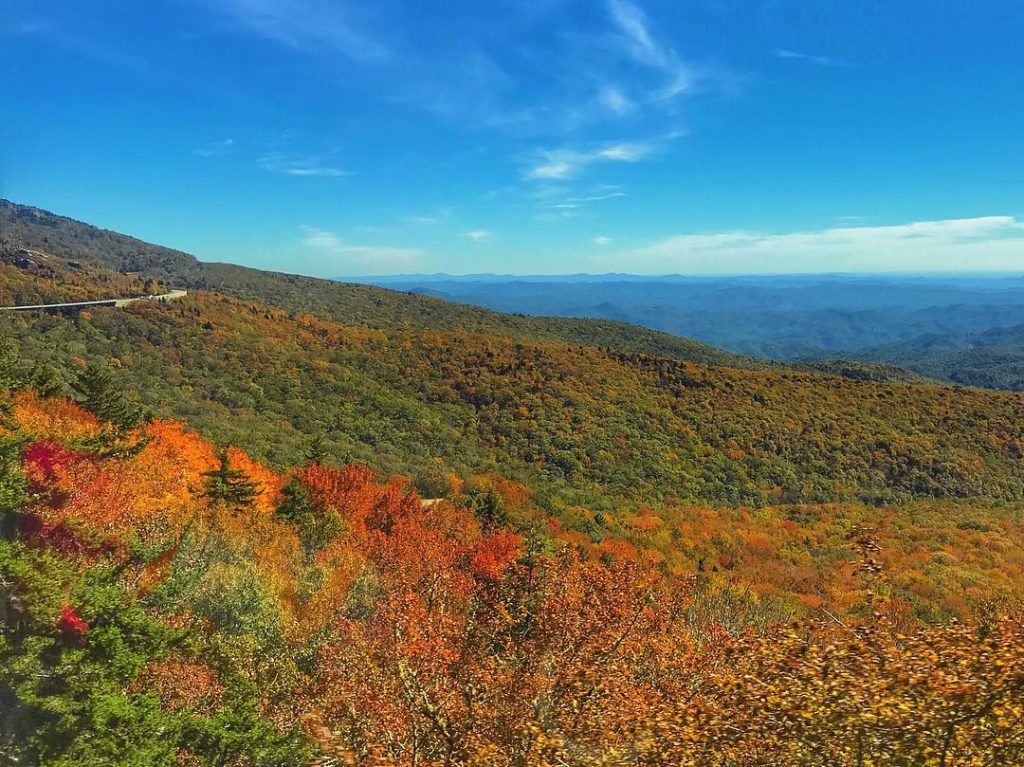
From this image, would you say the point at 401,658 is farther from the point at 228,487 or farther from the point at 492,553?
the point at 228,487

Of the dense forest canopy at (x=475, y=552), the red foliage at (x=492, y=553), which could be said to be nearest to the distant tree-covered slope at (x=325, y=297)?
the dense forest canopy at (x=475, y=552)

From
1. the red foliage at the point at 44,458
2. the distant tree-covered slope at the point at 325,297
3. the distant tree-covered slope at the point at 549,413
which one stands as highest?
A: the distant tree-covered slope at the point at 325,297

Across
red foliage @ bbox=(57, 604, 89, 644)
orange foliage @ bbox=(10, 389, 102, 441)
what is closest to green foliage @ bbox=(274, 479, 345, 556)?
orange foliage @ bbox=(10, 389, 102, 441)

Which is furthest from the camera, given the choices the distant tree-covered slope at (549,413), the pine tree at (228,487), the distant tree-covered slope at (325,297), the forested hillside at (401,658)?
the distant tree-covered slope at (325,297)

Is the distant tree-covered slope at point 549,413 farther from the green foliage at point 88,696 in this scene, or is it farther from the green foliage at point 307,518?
the green foliage at point 88,696

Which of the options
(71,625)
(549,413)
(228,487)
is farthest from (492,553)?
(549,413)

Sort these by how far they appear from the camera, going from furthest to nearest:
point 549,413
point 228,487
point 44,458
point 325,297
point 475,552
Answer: point 325,297 < point 549,413 < point 228,487 < point 475,552 < point 44,458

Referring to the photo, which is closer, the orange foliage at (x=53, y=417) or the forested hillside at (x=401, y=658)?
the forested hillside at (x=401, y=658)
